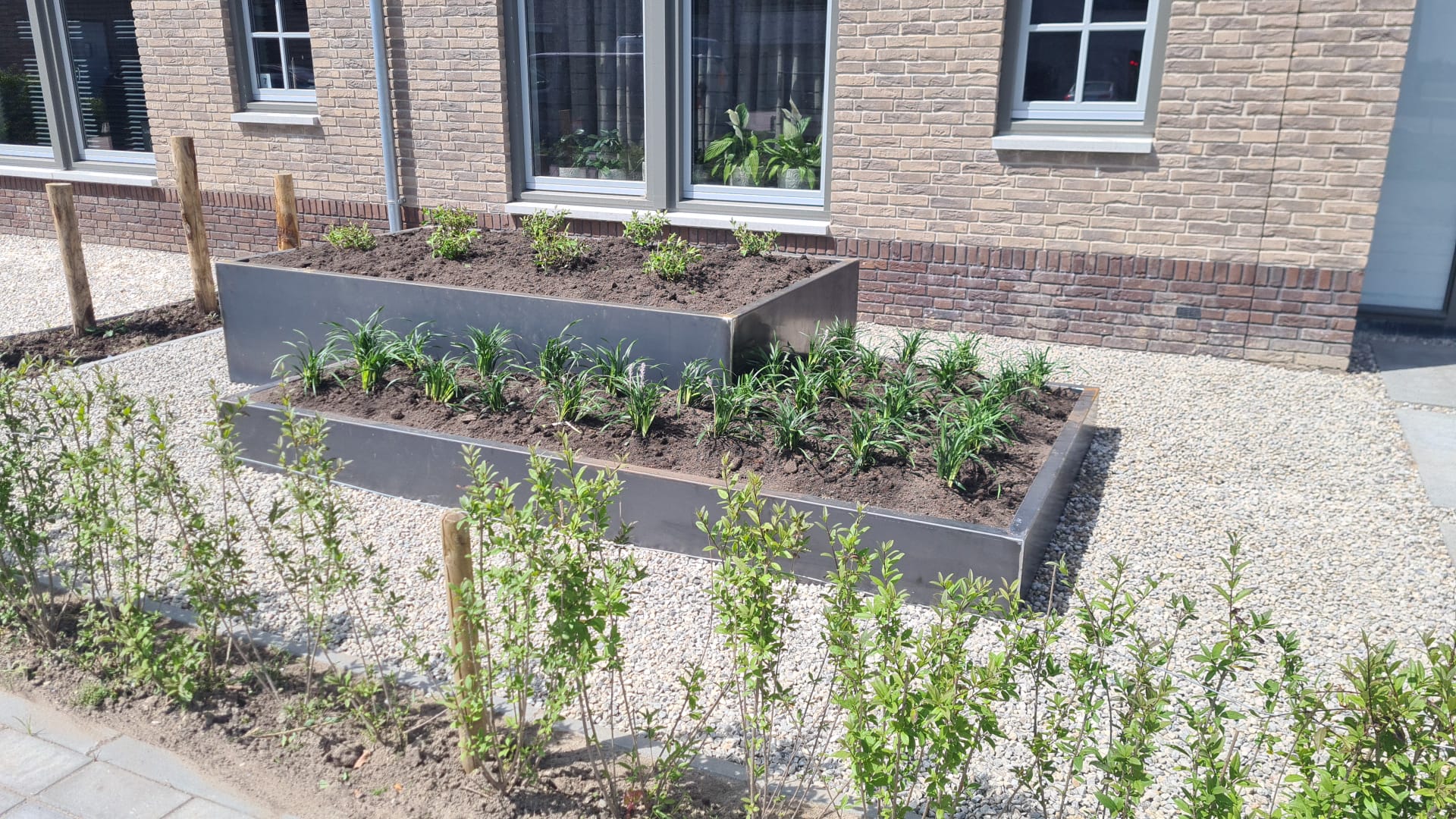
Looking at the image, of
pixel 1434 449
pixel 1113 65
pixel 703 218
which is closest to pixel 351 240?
pixel 703 218

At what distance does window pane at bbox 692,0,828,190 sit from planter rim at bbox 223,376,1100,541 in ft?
12.2

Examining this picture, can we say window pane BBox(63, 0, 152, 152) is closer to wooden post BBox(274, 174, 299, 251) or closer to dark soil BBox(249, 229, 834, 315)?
wooden post BBox(274, 174, 299, 251)

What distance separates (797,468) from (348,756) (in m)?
2.21

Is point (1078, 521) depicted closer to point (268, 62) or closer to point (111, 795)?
point (111, 795)

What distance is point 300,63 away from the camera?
32.6 feet

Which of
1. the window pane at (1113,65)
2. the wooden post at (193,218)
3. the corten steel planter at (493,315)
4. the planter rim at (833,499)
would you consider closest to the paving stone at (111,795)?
the planter rim at (833,499)

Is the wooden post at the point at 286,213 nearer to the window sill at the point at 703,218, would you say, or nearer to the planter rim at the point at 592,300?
the planter rim at the point at 592,300

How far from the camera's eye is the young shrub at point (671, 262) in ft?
19.8

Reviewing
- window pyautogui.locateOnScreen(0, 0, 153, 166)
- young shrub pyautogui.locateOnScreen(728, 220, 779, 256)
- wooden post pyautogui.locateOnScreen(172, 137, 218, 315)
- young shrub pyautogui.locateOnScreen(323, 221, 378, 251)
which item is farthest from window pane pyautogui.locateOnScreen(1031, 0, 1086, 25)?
window pyautogui.locateOnScreen(0, 0, 153, 166)

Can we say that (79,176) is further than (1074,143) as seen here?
Yes

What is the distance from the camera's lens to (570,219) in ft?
29.3

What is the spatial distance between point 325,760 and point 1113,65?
6.56 meters

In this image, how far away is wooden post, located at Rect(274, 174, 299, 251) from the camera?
7766 mm

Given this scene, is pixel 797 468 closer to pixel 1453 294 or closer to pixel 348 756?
pixel 348 756
